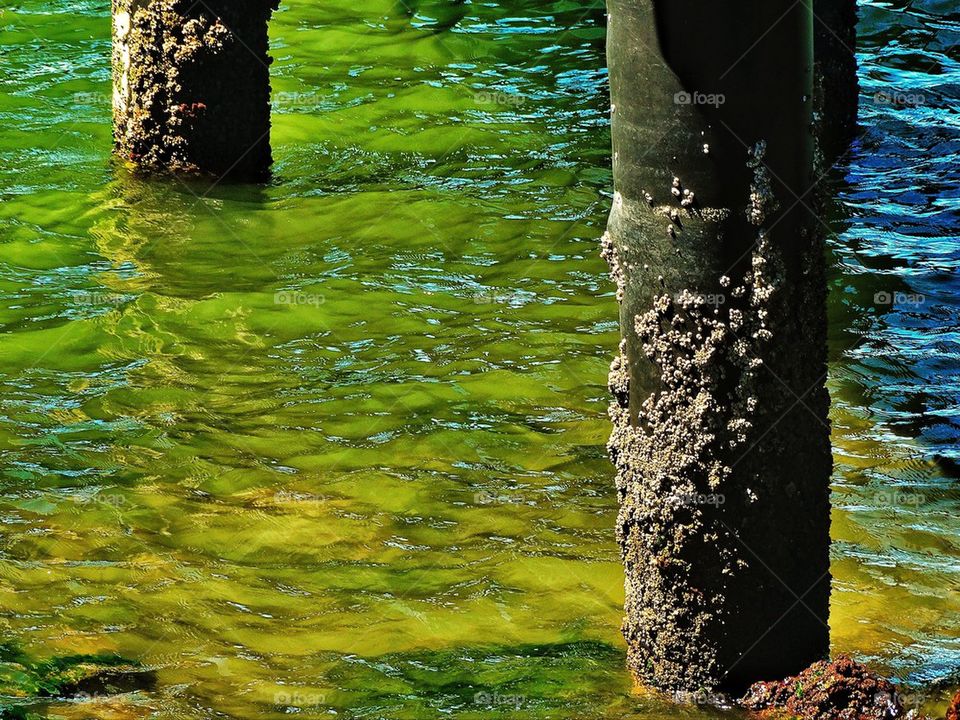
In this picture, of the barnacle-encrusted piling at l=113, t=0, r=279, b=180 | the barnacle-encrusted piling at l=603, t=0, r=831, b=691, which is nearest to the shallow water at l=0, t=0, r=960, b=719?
the barnacle-encrusted piling at l=113, t=0, r=279, b=180

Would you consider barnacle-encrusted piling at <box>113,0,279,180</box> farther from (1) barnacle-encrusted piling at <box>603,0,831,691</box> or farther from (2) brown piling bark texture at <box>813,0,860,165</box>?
(1) barnacle-encrusted piling at <box>603,0,831,691</box>

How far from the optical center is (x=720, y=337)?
11.0ft

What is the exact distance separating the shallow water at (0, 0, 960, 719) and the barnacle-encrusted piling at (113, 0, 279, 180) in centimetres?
26

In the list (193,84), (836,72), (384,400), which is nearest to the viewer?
(384,400)

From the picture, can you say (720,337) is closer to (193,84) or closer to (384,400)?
(384,400)

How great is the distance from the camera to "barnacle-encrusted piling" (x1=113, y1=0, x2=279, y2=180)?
820cm

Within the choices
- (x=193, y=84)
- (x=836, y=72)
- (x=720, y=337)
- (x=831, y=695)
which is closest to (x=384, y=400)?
(x=720, y=337)

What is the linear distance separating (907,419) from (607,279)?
2045 millimetres

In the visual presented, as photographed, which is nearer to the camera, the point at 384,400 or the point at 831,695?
the point at 831,695

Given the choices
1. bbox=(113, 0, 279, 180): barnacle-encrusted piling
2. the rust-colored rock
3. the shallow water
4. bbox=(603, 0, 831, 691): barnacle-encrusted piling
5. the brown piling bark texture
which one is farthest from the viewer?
the brown piling bark texture

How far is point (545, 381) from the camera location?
20.4 feet

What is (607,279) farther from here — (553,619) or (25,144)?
(25,144)

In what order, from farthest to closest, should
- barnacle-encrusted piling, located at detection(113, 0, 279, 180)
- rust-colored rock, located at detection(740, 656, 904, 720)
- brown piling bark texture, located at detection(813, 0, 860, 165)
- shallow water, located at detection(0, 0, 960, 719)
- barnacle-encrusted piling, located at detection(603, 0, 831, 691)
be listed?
brown piling bark texture, located at detection(813, 0, 860, 165)
barnacle-encrusted piling, located at detection(113, 0, 279, 180)
shallow water, located at detection(0, 0, 960, 719)
rust-colored rock, located at detection(740, 656, 904, 720)
barnacle-encrusted piling, located at detection(603, 0, 831, 691)

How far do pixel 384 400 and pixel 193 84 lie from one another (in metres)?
3.26
